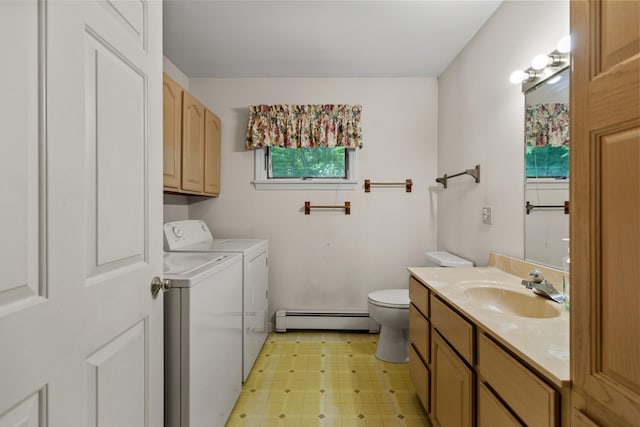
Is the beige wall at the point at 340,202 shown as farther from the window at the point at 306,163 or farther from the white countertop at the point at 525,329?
the white countertop at the point at 525,329

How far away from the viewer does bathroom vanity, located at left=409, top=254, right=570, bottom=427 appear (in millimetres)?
793

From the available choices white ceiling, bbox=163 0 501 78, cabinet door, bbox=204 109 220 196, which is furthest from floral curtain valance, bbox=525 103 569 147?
cabinet door, bbox=204 109 220 196

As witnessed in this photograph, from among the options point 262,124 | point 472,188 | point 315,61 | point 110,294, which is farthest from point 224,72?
point 110,294

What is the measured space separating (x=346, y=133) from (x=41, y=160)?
2387mm

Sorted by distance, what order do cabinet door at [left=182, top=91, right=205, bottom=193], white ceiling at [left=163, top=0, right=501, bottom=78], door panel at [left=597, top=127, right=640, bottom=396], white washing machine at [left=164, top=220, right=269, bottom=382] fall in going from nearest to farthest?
1. door panel at [left=597, top=127, right=640, bottom=396]
2. white ceiling at [left=163, top=0, right=501, bottom=78]
3. white washing machine at [left=164, top=220, right=269, bottom=382]
4. cabinet door at [left=182, top=91, right=205, bottom=193]

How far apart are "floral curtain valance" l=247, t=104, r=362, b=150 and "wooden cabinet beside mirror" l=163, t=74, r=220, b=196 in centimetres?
36

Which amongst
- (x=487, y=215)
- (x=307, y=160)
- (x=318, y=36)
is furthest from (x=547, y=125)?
(x=307, y=160)

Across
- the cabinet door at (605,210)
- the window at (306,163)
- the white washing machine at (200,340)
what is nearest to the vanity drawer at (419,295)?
the cabinet door at (605,210)

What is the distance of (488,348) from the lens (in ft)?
3.31

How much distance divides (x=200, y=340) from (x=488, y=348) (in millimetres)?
1122

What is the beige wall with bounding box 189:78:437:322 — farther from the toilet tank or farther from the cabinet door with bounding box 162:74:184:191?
the cabinet door with bounding box 162:74:184:191

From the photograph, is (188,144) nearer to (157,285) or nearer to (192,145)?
(192,145)

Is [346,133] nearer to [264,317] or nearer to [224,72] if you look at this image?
[224,72]

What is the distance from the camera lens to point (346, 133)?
2779 mm
